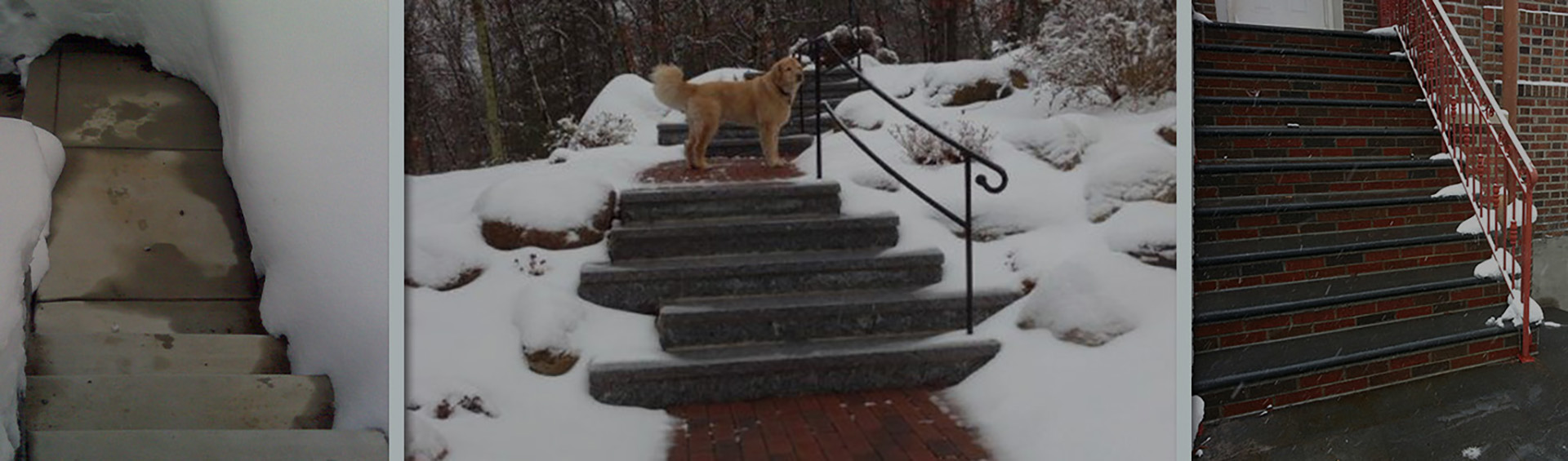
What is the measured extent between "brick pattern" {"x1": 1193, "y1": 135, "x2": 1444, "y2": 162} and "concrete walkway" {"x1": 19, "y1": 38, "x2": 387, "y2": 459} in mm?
2067

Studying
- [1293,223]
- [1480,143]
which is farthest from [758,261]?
[1480,143]

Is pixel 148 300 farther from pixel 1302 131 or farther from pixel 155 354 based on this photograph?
pixel 1302 131

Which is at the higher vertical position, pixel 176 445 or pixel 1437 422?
pixel 176 445

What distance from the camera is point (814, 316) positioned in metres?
1.73

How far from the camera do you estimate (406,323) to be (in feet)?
5.34

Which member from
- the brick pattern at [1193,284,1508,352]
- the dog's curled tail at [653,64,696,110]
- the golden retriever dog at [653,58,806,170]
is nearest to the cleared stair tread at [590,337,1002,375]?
the golden retriever dog at [653,58,806,170]

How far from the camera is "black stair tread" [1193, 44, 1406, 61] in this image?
7.59ft

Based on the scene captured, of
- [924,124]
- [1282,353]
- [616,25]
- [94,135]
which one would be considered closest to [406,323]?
[616,25]

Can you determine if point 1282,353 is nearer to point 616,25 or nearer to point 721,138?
point 721,138

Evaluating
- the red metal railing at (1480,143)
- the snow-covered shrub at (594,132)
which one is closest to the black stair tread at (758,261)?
the snow-covered shrub at (594,132)

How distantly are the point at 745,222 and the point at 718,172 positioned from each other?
0.36 ft

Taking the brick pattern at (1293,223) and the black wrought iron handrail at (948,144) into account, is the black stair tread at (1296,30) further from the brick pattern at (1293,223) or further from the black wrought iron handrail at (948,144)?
the black wrought iron handrail at (948,144)

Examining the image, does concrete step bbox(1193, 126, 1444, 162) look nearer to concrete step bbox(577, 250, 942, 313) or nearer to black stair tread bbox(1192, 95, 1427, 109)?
black stair tread bbox(1192, 95, 1427, 109)

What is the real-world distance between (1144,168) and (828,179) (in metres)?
0.72
